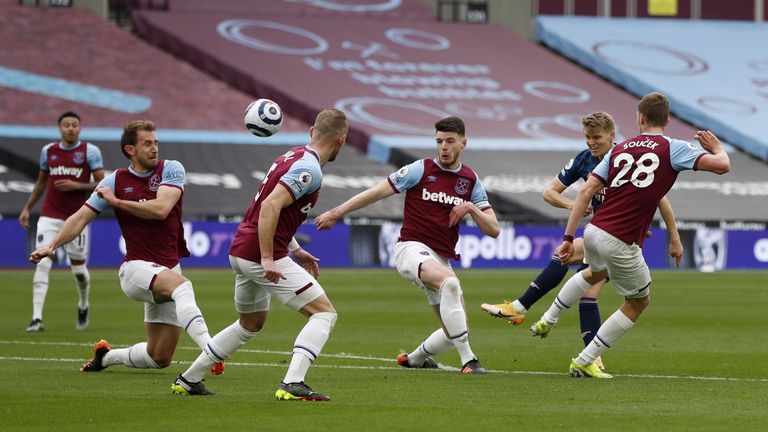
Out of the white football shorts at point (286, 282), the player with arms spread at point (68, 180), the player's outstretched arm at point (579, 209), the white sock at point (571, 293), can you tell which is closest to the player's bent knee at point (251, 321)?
the white football shorts at point (286, 282)

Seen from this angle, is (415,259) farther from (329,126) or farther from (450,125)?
(329,126)

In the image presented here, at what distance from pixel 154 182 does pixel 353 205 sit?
1.65 metres

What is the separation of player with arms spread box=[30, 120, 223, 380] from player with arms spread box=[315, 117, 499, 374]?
1.83 meters

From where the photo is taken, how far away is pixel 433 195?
38.9 ft

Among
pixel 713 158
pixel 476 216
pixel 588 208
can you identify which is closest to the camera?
pixel 713 158

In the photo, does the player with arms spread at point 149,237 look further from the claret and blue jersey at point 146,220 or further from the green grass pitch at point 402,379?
the green grass pitch at point 402,379

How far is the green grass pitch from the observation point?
8375mm

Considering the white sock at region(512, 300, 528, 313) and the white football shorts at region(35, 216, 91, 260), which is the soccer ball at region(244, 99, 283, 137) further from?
the white football shorts at region(35, 216, 91, 260)

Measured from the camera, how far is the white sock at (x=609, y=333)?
10922 millimetres

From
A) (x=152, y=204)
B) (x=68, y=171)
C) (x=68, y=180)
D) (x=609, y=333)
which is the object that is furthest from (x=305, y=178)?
(x=68, y=171)

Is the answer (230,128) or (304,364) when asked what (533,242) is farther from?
(304,364)

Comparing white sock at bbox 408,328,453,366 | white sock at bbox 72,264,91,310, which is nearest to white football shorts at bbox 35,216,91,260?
white sock at bbox 72,264,91,310

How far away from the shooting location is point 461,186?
1186cm

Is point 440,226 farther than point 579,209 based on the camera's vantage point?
Yes
